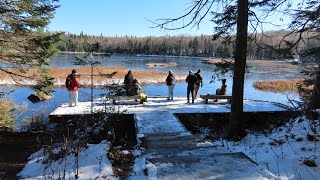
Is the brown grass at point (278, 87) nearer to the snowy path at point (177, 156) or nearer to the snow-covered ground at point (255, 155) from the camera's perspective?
the snowy path at point (177, 156)

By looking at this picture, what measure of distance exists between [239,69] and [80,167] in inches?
217

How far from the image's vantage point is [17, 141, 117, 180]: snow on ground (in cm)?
646

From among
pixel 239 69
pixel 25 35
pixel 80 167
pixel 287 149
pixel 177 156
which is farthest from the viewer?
pixel 25 35

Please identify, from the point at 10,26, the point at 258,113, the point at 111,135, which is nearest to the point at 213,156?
the point at 111,135

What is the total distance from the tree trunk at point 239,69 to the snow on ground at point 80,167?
171 inches

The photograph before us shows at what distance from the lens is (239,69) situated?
9.98 m

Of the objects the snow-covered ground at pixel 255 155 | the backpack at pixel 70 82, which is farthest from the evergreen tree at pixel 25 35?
the snow-covered ground at pixel 255 155

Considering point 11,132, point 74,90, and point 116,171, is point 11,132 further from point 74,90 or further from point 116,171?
point 116,171

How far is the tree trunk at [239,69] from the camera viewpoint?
31.8ft

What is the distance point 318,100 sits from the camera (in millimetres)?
10734

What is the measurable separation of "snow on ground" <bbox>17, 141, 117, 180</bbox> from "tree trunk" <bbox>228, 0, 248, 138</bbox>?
14.2 feet

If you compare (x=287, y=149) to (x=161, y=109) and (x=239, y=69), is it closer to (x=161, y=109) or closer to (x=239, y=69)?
(x=239, y=69)

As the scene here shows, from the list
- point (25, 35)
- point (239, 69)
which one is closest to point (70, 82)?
point (25, 35)

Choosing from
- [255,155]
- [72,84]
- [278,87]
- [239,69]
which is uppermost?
[239,69]
